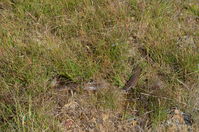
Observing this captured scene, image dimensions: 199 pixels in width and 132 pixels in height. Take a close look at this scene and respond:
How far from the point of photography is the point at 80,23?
12.0ft

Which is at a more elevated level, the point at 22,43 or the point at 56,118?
the point at 22,43

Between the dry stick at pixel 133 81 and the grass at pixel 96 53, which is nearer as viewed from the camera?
the grass at pixel 96 53

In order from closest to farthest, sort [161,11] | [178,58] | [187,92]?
[187,92], [178,58], [161,11]

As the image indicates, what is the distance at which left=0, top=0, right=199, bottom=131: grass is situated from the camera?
281 centimetres

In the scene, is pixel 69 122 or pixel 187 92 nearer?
pixel 69 122

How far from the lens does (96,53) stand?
3.38 metres

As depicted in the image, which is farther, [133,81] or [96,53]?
[96,53]

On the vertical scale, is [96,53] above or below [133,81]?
above

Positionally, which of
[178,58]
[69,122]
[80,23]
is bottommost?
[69,122]

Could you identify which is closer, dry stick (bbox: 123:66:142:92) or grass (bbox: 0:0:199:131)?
grass (bbox: 0:0:199:131)

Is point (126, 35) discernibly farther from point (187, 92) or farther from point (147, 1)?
point (187, 92)

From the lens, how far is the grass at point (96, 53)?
9.22 feet

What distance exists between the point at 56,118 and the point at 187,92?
124 centimetres

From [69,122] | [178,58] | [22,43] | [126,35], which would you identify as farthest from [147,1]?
[69,122]
